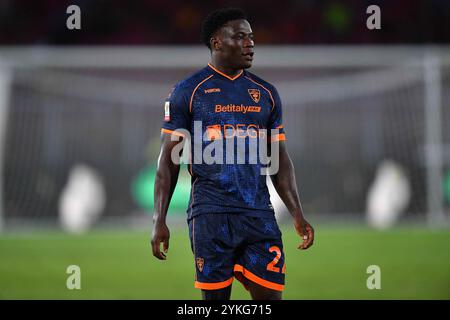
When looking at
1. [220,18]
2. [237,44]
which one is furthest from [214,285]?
[220,18]

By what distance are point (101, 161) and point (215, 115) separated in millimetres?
12425

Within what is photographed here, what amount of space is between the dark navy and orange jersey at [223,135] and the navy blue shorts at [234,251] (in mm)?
58

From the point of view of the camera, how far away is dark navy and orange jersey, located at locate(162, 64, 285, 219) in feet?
13.0

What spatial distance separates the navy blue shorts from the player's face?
81 centimetres

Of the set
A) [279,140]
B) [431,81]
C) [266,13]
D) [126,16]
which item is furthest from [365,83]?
[279,140]

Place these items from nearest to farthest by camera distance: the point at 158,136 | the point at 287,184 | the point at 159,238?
the point at 159,238
the point at 287,184
the point at 158,136

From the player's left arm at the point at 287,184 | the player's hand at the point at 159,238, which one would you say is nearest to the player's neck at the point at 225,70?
the player's left arm at the point at 287,184

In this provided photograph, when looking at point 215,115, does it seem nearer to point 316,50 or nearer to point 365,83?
point 316,50

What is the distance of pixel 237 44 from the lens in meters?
4.04

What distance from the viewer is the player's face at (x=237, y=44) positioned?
4043 millimetres

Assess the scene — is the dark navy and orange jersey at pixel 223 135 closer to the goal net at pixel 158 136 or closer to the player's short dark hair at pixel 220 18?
the player's short dark hair at pixel 220 18

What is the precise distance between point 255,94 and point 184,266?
5.57 meters

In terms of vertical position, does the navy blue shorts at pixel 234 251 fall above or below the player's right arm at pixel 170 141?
below

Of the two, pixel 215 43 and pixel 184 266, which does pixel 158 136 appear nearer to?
pixel 184 266
